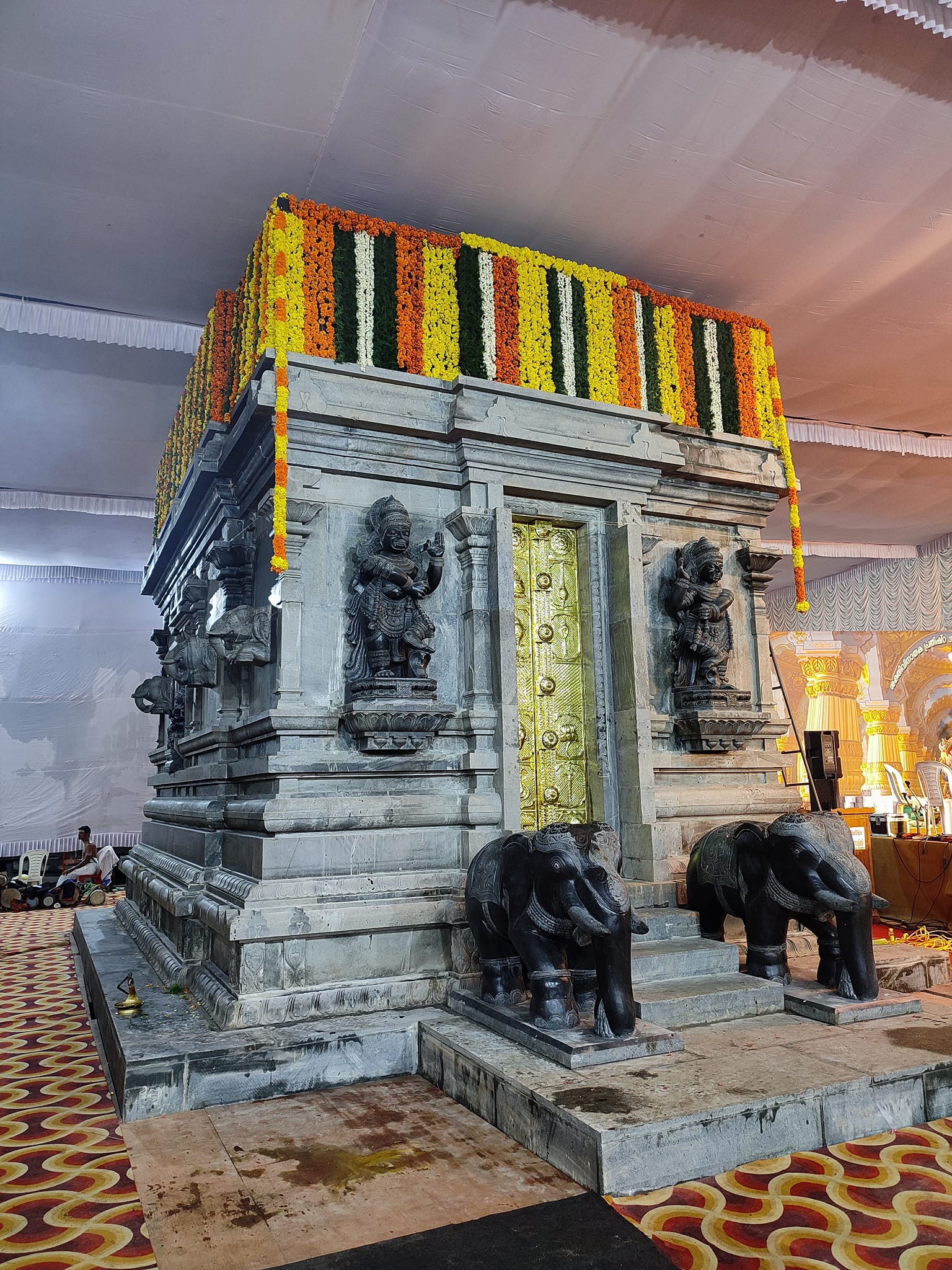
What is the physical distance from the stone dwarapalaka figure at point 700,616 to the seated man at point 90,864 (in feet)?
33.9

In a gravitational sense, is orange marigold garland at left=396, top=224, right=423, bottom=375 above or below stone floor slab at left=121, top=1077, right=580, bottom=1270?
above

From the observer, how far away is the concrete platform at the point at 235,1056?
3809 mm

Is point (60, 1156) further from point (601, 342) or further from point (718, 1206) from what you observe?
point (601, 342)

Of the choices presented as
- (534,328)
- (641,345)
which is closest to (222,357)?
(534,328)

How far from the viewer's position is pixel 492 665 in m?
5.51

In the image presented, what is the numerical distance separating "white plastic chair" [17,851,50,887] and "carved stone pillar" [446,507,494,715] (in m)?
11.2

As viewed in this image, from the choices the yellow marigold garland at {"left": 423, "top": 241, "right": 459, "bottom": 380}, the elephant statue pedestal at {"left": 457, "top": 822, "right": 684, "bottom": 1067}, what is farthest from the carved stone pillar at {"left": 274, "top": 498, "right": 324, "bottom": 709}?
the elephant statue pedestal at {"left": 457, "top": 822, "right": 684, "bottom": 1067}

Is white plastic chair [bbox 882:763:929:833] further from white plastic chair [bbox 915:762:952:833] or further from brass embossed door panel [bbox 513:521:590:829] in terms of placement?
brass embossed door panel [bbox 513:521:590:829]

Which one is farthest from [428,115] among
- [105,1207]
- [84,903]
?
[84,903]

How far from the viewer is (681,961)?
4816mm

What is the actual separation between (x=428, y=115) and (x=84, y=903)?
37.4 feet

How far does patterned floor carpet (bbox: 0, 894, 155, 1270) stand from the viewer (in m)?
2.74

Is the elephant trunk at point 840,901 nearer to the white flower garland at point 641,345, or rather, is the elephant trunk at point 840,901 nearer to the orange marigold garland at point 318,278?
the white flower garland at point 641,345

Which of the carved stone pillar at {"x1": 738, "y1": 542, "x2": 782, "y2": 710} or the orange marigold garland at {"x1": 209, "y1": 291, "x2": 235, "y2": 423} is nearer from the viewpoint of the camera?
the orange marigold garland at {"x1": 209, "y1": 291, "x2": 235, "y2": 423}
